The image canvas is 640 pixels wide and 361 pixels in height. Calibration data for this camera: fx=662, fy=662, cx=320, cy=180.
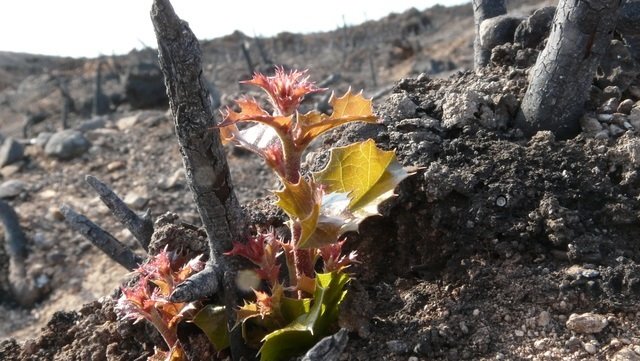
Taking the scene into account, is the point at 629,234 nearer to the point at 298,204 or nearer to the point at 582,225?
the point at 582,225

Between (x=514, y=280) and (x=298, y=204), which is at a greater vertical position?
(x=298, y=204)

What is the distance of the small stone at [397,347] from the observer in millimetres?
1563

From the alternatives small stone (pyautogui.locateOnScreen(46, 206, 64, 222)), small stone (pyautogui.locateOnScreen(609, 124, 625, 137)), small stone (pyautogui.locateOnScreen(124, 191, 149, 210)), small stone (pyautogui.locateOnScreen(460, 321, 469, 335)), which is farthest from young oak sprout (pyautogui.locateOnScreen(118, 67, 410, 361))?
small stone (pyautogui.locateOnScreen(46, 206, 64, 222))

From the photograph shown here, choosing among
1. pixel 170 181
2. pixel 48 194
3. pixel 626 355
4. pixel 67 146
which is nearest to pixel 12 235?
pixel 48 194

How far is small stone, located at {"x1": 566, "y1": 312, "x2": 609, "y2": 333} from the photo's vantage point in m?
1.50

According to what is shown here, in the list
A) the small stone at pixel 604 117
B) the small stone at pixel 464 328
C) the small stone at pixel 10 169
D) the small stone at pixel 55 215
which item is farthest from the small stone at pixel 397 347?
the small stone at pixel 10 169

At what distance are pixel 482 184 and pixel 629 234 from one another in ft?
1.29

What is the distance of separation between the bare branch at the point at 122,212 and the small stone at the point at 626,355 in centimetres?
139

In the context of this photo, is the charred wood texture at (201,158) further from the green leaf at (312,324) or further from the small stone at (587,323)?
the small stone at (587,323)

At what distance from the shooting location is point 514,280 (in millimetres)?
1667

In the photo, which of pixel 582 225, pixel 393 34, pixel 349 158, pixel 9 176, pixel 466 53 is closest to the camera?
pixel 349 158

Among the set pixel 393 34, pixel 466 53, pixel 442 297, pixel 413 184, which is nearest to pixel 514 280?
pixel 442 297

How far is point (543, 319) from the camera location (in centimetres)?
156

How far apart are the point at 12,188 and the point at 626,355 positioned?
6641 millimetres
